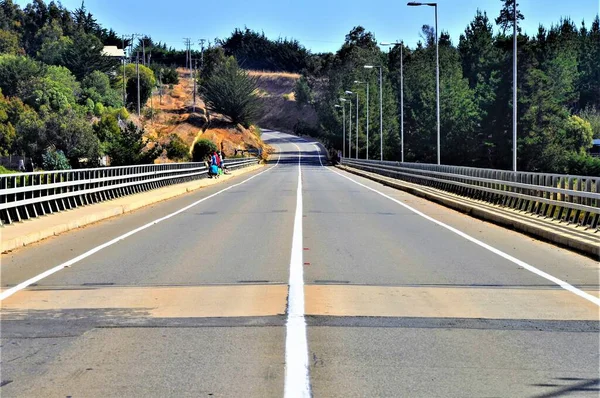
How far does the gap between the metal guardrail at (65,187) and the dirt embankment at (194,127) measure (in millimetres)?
94310

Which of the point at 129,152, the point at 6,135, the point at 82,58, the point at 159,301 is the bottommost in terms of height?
the point at 159,301

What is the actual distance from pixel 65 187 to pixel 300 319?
655 inches

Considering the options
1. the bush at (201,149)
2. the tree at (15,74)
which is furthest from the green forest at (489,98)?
the tree at (15,74)

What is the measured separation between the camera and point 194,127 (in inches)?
5827

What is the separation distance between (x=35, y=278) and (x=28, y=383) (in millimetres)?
5680

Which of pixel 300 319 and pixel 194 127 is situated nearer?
pixel 300 319

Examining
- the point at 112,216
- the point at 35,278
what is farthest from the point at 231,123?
the point at 35,278

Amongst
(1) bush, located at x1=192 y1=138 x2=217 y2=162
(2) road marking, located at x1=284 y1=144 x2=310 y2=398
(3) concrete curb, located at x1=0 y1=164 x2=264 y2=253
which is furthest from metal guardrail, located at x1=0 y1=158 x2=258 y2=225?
(1) bush, located at x1=192 y1=138 x2=217 y2=162

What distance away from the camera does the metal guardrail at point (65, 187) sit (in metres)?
18.9

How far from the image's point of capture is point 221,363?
22.8 ft

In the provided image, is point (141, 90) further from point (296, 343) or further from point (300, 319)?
point (296, 343)

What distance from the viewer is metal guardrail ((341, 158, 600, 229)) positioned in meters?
17.6

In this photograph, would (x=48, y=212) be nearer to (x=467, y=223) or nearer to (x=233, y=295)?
(x=467, y=223)

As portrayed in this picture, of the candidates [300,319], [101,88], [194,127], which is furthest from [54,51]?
[300,319]
